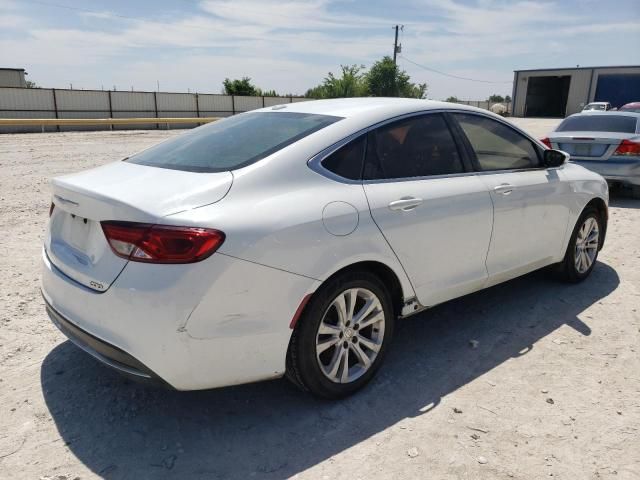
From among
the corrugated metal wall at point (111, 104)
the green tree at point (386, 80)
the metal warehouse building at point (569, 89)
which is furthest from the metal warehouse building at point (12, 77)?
the metal warehouse building at point (569, 89)

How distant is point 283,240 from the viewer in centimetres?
253

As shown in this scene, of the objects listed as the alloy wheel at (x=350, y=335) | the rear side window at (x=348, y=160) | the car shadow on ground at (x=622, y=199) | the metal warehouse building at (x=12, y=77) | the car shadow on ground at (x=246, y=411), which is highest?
the metal warehouse building at (x=12, y=77)

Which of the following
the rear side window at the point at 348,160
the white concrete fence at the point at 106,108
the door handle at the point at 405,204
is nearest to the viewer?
the rear side window at the point at 348,160

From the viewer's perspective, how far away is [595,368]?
3430 millimetres

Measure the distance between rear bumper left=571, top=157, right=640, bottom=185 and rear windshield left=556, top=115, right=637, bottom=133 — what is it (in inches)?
26.6

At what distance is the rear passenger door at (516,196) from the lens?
3.76 meters

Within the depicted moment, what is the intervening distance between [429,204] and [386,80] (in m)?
60.5

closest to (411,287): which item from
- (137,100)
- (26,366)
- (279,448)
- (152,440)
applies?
(279,448)

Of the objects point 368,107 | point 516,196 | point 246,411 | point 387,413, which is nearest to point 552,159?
point 516,196

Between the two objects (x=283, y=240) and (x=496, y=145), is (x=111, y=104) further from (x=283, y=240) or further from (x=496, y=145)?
(x=283, y=240)

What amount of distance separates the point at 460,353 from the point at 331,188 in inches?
63.9

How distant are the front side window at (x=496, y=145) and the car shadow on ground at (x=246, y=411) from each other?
1279mm

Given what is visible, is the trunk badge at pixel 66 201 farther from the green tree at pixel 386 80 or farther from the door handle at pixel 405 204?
the green tree at pixel 386 80

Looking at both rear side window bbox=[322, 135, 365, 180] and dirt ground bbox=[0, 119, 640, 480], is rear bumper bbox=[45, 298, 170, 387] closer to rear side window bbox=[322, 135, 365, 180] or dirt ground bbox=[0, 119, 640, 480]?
dirt ground bbox=[0, 119, 640, 480]
